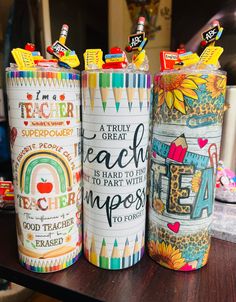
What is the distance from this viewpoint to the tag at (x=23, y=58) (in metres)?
0.36

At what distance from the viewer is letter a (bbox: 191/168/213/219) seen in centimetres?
39

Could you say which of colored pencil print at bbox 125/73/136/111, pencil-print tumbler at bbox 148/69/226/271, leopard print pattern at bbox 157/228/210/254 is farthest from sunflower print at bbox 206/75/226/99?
leopard print pattern at bbox 157/228/210/254

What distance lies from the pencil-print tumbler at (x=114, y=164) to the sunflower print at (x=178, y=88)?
3 centimetres

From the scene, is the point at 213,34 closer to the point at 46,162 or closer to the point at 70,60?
the point at 70,60

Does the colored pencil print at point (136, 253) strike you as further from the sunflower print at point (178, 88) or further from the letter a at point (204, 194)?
the sunflower print at point (178, 88)

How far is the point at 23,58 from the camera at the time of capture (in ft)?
1.20

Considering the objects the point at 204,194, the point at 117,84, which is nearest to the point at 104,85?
the point at 117,84

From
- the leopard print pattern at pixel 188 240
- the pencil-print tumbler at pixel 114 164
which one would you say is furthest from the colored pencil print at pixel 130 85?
the leopard print pattern at pixel 188 240

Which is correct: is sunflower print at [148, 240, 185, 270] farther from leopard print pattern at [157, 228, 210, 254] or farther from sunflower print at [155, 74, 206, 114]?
sunflower print at [155, 74, 206, 114]

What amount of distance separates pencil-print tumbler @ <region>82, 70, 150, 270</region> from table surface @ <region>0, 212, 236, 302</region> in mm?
23

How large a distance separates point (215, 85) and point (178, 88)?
0.05 metres

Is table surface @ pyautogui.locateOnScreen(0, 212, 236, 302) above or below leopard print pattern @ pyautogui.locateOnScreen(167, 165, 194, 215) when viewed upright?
below

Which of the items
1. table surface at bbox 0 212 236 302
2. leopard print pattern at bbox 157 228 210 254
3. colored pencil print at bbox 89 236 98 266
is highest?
leopard print pattern at bbox 157 228 210 254

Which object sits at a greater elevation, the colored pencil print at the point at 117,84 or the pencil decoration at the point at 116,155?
the colored pencil print at the point at 117,84
